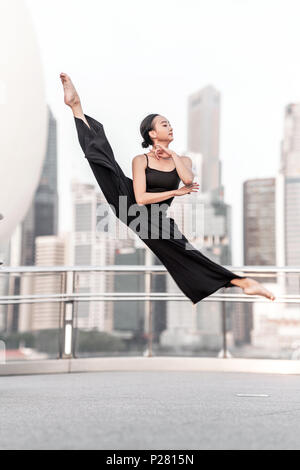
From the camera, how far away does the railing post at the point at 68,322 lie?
671cm

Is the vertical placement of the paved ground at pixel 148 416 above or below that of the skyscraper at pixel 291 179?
below

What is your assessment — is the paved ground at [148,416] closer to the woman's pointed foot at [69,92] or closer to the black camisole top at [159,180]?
the black camisole top at [159,180]

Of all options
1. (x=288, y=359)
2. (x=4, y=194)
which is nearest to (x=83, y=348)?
(x=288, y=359)

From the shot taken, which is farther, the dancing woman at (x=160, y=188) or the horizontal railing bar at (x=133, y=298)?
the horizontal railing bar at (x=133, y=298)

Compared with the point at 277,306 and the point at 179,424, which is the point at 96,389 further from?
the point at 277,306

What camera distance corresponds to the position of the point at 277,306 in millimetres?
7375

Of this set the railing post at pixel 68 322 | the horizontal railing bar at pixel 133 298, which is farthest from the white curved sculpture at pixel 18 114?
the railing post at pixel 68 322

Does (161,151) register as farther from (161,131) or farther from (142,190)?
(142,190)

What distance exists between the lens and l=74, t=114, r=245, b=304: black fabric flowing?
3.54 m

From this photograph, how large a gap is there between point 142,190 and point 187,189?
262mm

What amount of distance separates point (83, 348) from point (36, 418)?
400 centimetres

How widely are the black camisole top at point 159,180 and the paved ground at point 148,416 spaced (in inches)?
49.2

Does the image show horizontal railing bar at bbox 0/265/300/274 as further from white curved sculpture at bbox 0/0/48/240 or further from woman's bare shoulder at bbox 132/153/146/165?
woman's bare shoulder at bbox 132/153/146/165

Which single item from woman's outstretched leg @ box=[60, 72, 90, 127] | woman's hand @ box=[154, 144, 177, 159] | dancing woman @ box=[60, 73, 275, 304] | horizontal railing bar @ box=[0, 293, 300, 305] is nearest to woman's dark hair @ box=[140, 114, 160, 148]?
dancing woman @ box=[60, 73, 275, 304]
